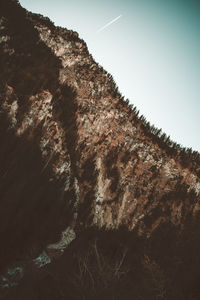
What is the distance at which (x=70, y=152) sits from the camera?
39.1ft

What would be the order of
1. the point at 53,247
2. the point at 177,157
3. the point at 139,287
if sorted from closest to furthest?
the point at 53,247
the point at 139,287
the point at 177,157

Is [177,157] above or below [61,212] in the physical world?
above

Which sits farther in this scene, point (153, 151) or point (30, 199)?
point (153, 151)

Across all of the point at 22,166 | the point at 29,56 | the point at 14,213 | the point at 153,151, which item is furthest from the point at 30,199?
the point at 29,56

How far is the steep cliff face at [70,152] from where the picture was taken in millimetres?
9102

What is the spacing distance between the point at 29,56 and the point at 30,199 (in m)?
10.8

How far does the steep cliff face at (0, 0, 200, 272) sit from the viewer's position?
29.9 ft

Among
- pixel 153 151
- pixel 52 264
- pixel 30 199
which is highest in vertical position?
pixel 153 151

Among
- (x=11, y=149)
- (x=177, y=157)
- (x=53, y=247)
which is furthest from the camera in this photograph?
(x=177, y=157)

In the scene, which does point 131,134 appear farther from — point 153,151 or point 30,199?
point 30,199

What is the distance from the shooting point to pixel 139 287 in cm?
1053

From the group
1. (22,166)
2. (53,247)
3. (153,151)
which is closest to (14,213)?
(22,166)

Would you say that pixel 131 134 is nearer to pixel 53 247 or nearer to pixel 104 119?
pixel 104 119

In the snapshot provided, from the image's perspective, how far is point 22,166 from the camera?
911 cm
